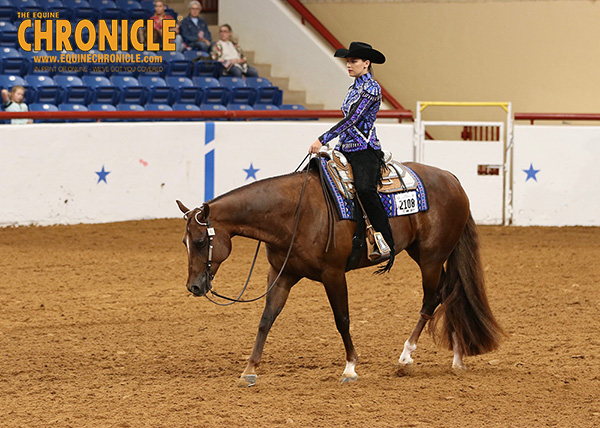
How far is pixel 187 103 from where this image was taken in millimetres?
15727

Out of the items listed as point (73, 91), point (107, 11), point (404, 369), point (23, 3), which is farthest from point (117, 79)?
point (404, 369)

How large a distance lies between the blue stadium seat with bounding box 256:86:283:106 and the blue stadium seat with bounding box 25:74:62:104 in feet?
12.5

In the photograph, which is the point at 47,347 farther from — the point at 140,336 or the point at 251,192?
the point at 251,192

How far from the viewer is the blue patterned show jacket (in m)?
5.95

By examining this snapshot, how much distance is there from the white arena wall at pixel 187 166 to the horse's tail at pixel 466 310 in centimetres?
633

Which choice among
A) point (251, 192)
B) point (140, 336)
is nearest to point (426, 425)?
point (251, 192)

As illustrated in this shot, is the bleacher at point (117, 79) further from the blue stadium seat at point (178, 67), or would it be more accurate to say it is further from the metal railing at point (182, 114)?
the metal railing at point (182, 114)

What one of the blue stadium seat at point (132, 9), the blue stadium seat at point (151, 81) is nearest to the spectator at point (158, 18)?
the blue stadium seat at point (132, 9)

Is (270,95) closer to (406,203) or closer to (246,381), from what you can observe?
(406,203)

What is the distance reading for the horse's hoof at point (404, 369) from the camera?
20.1ft

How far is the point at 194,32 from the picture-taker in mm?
17078

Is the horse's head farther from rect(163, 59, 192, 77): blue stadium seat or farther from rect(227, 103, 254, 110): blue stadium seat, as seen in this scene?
rect(163, 59, 192, 77): blue stadium seat

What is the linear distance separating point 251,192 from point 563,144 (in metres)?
8.45

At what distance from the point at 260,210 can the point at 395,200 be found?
1050 mm
